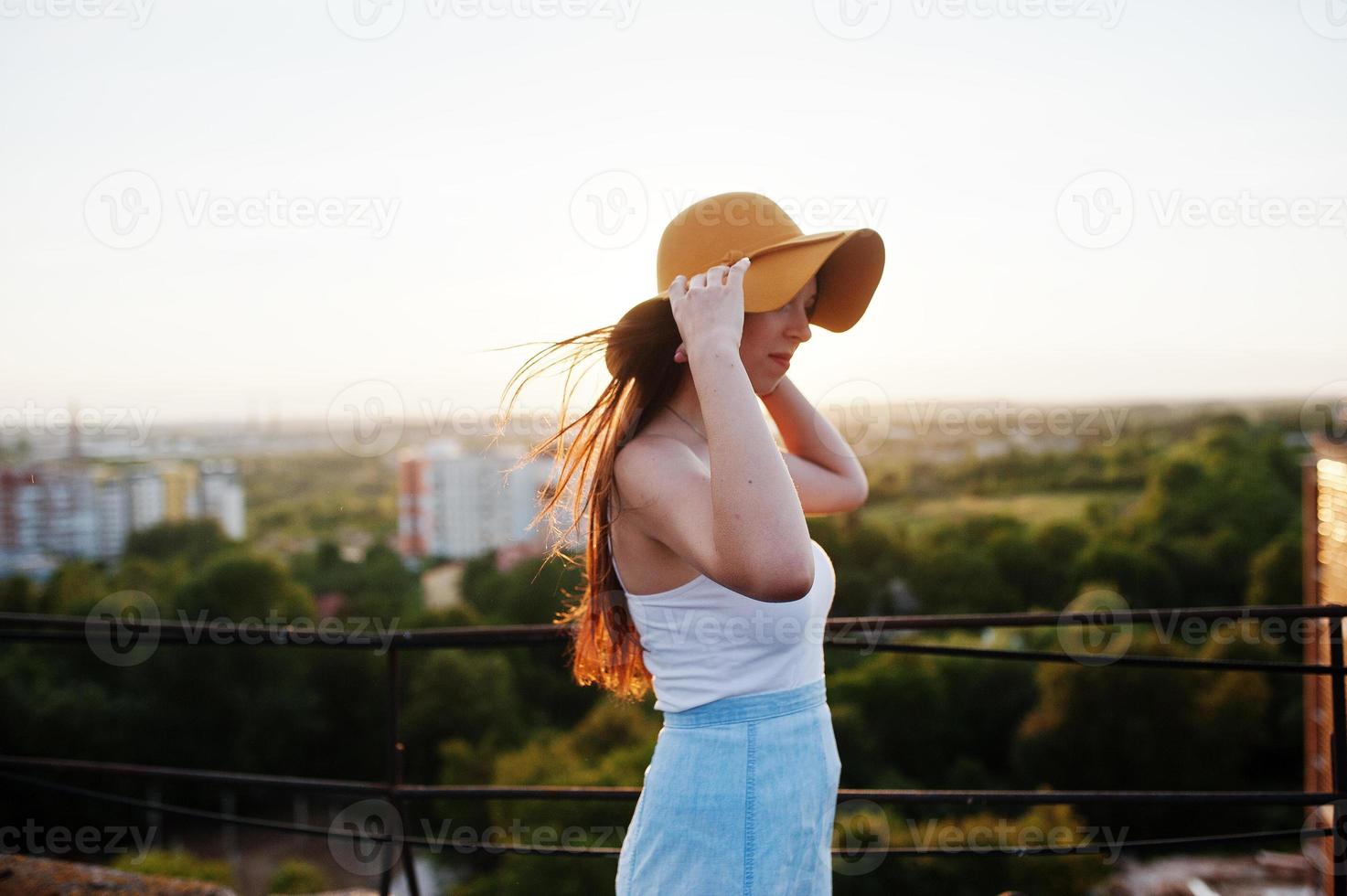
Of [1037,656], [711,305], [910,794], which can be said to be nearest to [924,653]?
[1037,656]

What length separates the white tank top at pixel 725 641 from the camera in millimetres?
1467

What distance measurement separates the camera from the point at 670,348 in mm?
1635

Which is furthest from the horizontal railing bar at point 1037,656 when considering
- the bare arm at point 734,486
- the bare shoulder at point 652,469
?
the bare arm at point 734,486

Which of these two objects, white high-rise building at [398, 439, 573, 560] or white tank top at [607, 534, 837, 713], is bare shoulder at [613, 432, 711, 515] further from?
white high-rise building at [398, 439, 573, 560]

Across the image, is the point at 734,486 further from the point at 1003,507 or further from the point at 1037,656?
the point at 1003,507

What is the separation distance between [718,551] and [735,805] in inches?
16.0

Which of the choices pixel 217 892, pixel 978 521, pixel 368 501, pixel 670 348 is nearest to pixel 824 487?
pixel 670 348

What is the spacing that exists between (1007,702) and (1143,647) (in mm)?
5113

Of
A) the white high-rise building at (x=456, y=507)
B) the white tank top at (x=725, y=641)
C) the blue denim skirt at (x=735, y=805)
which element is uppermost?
the white tank top at (x=725, y=641)

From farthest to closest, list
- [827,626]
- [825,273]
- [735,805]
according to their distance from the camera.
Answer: [827,626] < [825,273] < [735,805]

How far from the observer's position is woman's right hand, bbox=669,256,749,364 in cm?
132

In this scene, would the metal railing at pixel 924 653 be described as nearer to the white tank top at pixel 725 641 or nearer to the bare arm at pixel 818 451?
the bare arm at pixel 818 451

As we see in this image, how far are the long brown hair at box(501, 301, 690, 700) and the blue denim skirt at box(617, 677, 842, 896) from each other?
290 mm

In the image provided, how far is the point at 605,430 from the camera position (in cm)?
164
